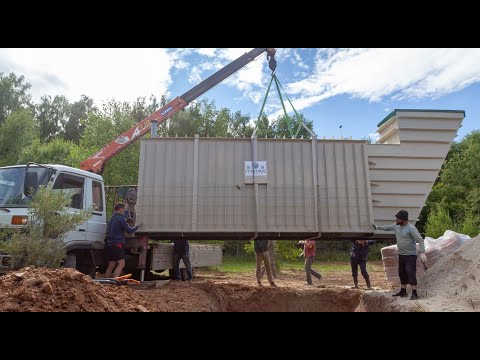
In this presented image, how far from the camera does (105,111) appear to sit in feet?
82.4

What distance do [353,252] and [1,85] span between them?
94.8 ft

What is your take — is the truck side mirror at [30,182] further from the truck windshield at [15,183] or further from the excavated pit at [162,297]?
the excavated pit at [162,297]

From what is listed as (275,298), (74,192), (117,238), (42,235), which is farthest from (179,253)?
Result: (42,235)

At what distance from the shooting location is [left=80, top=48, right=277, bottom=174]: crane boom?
980cm

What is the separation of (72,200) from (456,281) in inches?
281

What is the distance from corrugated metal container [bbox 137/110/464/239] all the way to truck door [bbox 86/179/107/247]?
3.28ft

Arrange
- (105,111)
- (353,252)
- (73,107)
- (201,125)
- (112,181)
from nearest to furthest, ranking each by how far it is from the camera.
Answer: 1. (353,252)
2. (112,181)
3. (105,111)
4. (201,125)
5. (73,107)

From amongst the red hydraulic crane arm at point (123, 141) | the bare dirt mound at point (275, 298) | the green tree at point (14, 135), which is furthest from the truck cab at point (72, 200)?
the green tree at point (14, 135)

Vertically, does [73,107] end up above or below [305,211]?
above

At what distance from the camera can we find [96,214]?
8.08 metres

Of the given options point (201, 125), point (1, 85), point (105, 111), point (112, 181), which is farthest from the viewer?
point (201, 125)

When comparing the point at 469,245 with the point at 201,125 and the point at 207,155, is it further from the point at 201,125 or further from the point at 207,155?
the point at 201,125

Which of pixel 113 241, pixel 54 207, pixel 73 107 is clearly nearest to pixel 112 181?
pixel 113 241

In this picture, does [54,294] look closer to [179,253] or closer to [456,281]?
[179,253]
